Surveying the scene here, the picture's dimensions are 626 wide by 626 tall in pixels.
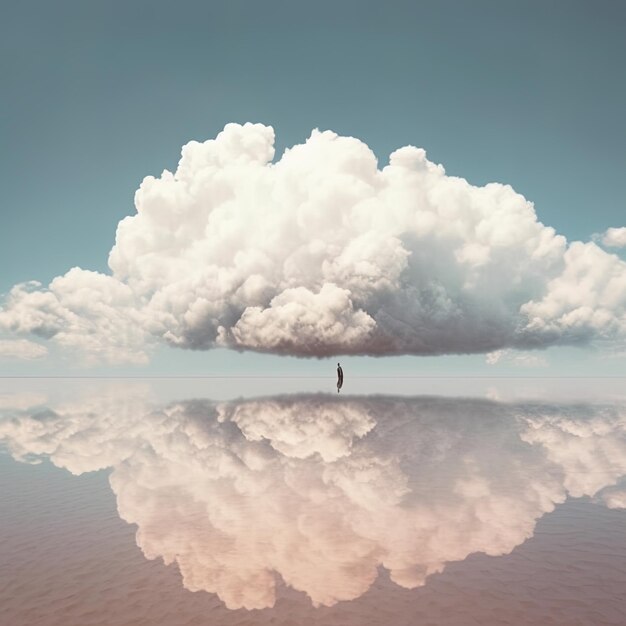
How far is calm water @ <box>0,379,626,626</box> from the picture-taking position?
1157 centimetres

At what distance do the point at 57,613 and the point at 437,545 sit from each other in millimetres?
10559

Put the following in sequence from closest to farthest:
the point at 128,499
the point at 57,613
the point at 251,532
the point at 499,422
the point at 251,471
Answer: the point at 57,613, the point at 251,532, the point at 128,499, the point at 251,471, the point at 499,422

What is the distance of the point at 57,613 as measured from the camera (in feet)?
36.7

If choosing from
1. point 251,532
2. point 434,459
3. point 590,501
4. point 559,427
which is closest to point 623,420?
point 559,427

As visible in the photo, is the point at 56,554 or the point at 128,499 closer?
the point at 56,554

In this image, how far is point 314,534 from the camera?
16703mm

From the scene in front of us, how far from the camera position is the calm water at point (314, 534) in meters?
11.6

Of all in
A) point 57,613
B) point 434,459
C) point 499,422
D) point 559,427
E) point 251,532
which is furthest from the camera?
point 499,422

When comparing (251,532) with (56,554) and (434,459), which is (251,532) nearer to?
(56,554)

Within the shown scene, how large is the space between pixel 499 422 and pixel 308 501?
3649cm

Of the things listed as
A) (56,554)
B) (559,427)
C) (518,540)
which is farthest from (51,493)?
(559,427)

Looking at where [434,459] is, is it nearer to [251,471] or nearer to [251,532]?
[251,471]

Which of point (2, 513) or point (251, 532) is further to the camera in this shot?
point (2, 513)

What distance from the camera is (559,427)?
153 feet
